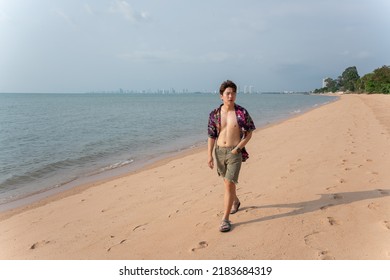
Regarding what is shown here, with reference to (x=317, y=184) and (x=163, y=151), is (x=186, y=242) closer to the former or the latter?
(x=317, y=184)

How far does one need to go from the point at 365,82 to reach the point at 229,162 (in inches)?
3669

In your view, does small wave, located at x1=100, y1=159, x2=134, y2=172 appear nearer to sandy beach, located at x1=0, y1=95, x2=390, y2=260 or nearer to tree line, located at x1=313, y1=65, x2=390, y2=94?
sandy beach, located at x1=0, y1=95, x2=390, y2=260

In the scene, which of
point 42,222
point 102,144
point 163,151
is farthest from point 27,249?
point 102,144

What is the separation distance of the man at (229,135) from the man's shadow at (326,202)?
0.78m

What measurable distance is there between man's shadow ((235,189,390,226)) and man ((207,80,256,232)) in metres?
0.78

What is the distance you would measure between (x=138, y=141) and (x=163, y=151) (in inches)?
129

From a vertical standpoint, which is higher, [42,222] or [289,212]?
[289,212]

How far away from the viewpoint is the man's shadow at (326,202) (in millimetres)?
4548

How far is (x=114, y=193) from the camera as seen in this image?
6.80 m

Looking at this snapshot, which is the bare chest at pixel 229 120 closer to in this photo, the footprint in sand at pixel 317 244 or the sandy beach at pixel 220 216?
the sandy beach at pixel 220 216

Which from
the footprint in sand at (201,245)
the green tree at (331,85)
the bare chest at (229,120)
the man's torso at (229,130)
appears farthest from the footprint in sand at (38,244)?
the green tree at (331,85)

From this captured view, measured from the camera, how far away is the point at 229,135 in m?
4.09

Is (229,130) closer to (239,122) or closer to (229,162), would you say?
(239,122)

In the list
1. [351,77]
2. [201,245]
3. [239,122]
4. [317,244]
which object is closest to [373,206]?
[317,244]
